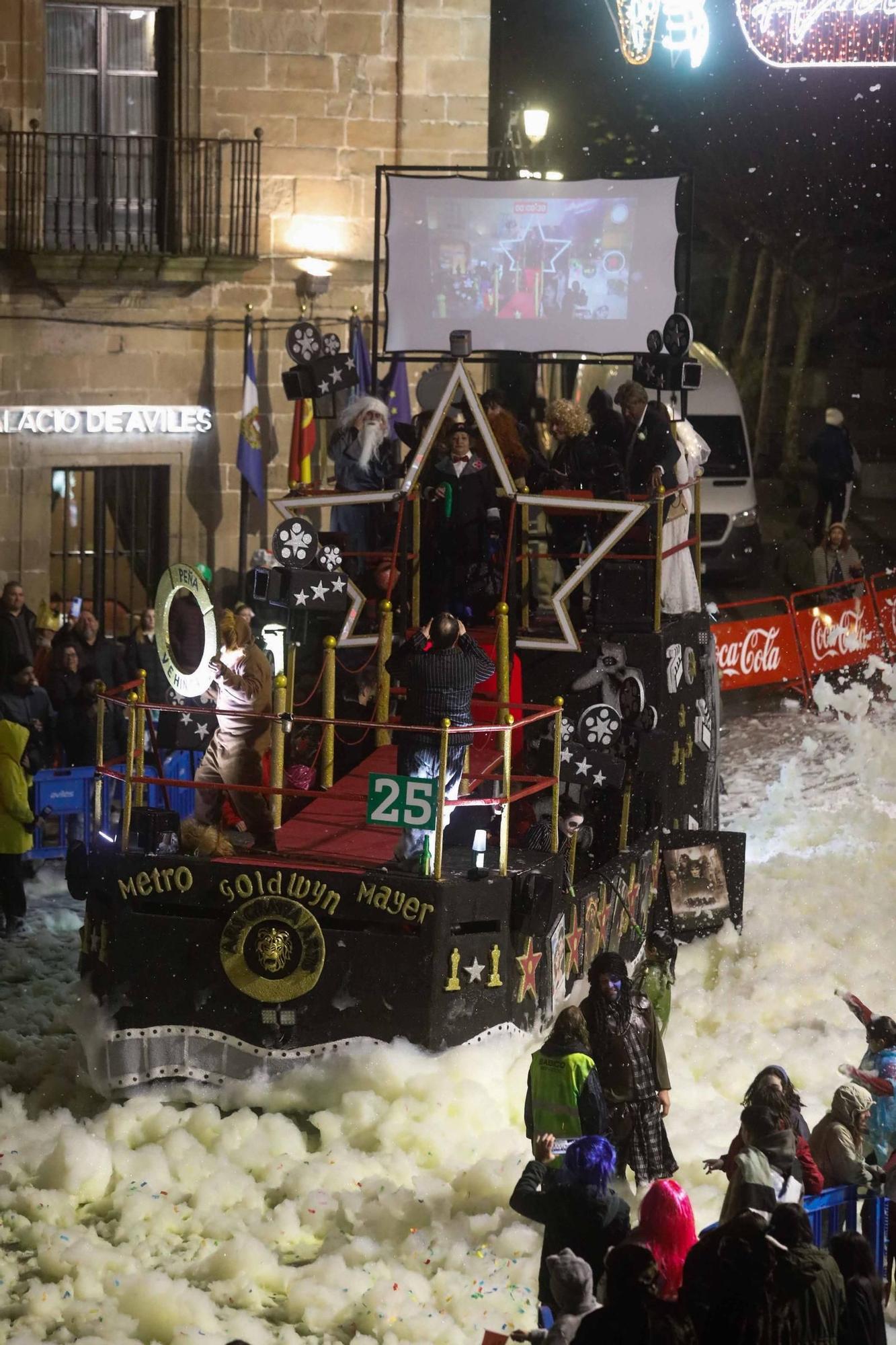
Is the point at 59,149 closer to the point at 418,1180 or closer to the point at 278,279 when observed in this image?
the point at 278,279

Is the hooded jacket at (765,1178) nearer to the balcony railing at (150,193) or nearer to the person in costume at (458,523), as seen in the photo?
the person in costume at (458,523)

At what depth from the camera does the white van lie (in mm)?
24906

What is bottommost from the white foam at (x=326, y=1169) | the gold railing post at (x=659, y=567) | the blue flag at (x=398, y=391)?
the white foam at (x=326, y=1169)

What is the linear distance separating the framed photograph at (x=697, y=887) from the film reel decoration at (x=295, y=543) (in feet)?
11.0

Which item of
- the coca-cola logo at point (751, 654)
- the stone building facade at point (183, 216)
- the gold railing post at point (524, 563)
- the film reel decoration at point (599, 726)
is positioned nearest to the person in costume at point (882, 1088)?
the film reel decoration at point (599, 726)

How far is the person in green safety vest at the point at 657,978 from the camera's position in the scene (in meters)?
11.7

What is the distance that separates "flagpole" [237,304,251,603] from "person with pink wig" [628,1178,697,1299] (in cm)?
1423

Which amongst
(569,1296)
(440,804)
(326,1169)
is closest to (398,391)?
(440,804)

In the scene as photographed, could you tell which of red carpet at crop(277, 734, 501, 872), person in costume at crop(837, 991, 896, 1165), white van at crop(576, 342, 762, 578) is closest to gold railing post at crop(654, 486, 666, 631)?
red carpet at crop(277, 734, 501, 872)

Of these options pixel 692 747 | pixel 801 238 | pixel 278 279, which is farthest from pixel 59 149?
pixel 801 238

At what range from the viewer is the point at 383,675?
13.9 m

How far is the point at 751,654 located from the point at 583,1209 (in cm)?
1240

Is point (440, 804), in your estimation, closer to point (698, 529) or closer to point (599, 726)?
point (599, 726)

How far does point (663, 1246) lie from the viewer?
7832 millimetres
